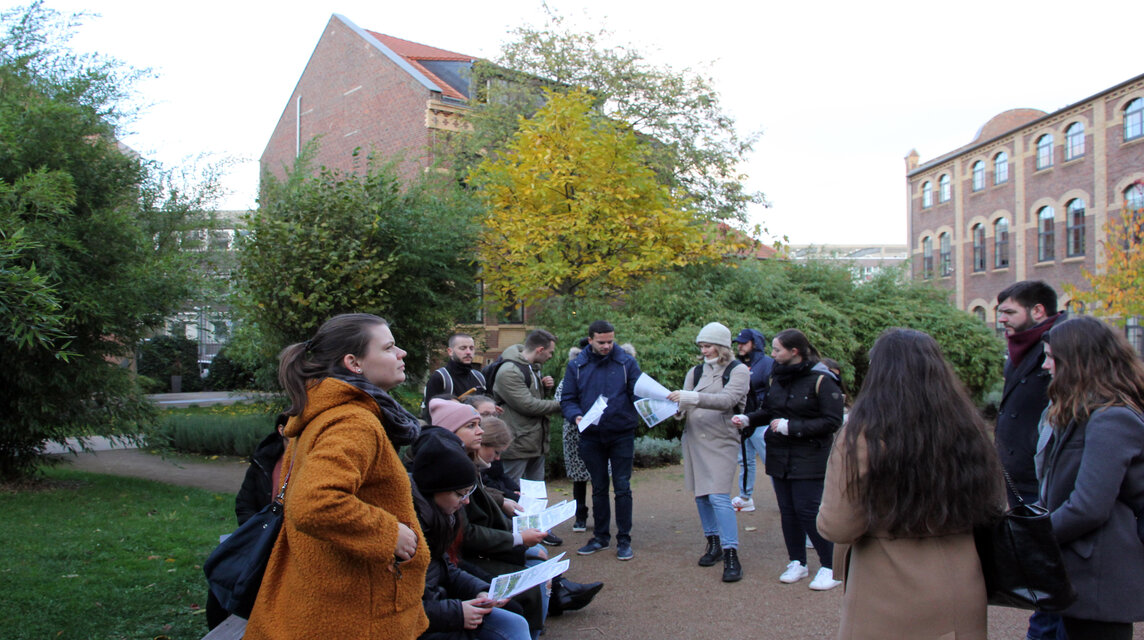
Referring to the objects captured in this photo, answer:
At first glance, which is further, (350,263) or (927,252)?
(927,252)

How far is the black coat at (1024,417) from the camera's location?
14.9ft

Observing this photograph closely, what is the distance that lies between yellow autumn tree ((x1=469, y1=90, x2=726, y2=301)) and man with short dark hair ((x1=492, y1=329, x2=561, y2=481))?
537 cm

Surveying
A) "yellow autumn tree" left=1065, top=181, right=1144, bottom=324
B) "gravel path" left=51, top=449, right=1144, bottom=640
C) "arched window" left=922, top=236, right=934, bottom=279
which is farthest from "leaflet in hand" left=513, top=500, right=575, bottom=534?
"arched window" left=922, top=236, right=934, bottom=279

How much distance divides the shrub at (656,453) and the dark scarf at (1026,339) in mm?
7194

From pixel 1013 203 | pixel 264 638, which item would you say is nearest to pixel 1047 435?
pixel 264 638

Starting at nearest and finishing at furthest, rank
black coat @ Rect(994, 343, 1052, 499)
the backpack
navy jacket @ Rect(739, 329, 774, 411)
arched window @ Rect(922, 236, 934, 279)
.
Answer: black coat @ Rect(994, 343, 1052, 499)
navy jacket @ Rect(739, 329, 774, 411)
the backpack
arched window @ Rect(922, 236, 934, 279)

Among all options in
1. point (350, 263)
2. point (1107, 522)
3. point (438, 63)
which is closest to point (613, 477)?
point (1107, 522)

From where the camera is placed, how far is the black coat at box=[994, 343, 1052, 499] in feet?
14.9

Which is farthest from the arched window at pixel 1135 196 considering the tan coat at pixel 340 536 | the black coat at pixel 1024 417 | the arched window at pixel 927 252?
the tan coat at pixel 340 536

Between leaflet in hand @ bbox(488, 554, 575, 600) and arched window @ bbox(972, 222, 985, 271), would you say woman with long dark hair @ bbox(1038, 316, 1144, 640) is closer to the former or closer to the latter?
leaflet in hand @ bbox(488, 554, 575, 600)

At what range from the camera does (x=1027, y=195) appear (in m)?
38.5

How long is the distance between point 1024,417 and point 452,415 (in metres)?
3.27

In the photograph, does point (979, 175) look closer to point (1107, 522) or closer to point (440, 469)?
point (1107, 522)

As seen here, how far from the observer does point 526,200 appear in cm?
1320
